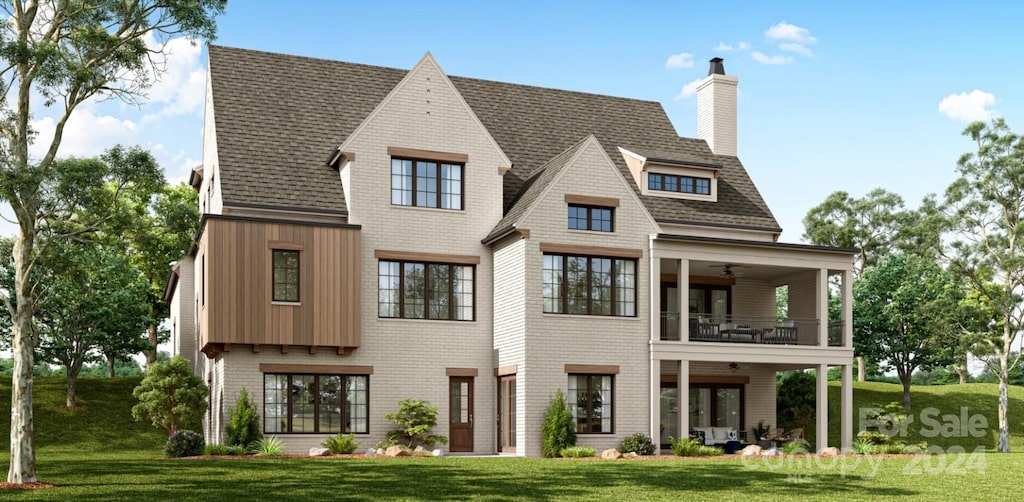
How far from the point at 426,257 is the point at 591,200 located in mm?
4798

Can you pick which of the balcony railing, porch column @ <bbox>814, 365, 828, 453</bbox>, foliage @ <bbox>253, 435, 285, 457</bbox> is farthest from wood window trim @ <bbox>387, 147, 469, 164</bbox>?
porch column @ <bbox>814, 365, 828, 453</bbox>

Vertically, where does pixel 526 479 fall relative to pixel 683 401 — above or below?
below

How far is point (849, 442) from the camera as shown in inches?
1172

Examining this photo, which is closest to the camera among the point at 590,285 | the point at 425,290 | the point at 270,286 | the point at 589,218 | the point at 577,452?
the point at 577,452

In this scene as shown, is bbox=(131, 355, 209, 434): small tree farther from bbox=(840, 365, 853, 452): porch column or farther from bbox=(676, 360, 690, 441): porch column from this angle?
bbox=(840, 365, 853, 452): porch column

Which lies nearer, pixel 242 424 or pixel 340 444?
pixel 242 424

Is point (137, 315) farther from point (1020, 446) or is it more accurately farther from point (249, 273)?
point (1020, 446)

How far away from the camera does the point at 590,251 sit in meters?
28.2

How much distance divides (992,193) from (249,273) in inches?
1131

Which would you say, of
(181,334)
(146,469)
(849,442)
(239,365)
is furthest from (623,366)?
(181,334)

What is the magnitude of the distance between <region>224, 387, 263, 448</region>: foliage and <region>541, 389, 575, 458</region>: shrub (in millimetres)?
7234

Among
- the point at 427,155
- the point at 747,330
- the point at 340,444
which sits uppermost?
the point at 427,155

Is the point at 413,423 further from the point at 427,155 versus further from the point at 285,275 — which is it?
the point at 427,155

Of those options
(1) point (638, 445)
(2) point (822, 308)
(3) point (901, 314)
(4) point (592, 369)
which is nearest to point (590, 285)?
(4) point (592, 369)
